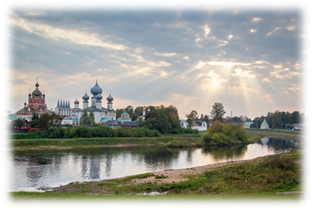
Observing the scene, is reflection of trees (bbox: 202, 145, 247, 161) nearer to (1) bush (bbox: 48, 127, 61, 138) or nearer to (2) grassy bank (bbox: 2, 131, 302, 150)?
(2) grassy bank (bbox: 2, 131, 302, 150)

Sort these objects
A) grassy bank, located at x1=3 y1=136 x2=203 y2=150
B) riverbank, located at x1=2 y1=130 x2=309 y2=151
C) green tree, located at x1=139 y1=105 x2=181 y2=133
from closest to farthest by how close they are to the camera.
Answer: riverbank, located at x1=2 y1=130 x2=309 y2=151 < grassy bank, located at x1=3 y1=136 x2=203 y2=150 < green tree, located at x1=139 y1=105 x2=181 y2=133

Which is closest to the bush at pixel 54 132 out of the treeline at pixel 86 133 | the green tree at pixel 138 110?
the treeline at pixel 86 133

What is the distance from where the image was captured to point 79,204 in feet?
30.8

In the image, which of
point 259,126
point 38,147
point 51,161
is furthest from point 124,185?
point 259,126

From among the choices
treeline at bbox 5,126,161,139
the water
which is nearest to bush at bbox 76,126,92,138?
treeline at bbox 5,126,161,139

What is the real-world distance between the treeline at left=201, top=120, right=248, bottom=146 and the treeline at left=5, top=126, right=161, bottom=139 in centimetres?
730

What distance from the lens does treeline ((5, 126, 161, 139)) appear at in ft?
114

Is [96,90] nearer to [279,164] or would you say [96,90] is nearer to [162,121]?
[162,121]

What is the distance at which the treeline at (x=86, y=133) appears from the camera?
1369 inches

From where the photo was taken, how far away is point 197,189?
44.5ft

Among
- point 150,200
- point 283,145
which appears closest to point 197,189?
point 150,200

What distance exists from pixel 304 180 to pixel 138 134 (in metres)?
30.2

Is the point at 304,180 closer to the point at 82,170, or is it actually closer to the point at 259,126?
the point at 82,170

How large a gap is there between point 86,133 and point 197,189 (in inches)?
1024
